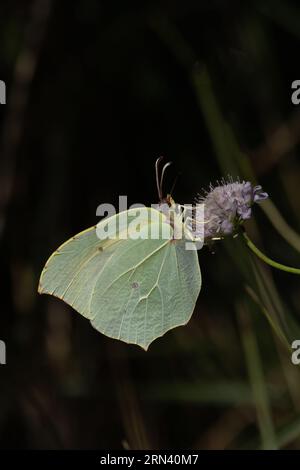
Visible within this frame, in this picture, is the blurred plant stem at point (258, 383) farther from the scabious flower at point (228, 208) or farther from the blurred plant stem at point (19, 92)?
the blurred plant stem at point (19, 92)

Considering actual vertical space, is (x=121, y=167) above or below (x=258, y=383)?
above

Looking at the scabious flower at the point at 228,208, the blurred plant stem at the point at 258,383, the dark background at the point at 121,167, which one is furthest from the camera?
the dark background at the point at 121,167

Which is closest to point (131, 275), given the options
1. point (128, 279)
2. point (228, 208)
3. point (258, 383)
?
point (128, 279)

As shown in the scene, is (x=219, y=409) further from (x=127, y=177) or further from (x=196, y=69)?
(x=196, y=69)

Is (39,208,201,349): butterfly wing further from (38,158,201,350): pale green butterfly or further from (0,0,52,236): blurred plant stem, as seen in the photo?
(0,0,52,236): blurred plant stem

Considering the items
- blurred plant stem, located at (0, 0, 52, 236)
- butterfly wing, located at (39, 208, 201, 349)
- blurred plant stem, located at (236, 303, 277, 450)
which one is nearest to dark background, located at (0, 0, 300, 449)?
blurred plant stem, located at (0, 0, 52, 236)

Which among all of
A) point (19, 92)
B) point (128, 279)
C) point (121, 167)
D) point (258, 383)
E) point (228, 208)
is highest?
point (19, 92)

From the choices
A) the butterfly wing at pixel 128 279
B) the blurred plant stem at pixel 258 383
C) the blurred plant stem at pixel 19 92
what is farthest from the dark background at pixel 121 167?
the butterfly wing at pixel 128 279

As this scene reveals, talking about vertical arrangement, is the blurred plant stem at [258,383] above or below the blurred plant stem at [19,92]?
below

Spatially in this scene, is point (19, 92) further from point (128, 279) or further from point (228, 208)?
point (228, 208)
